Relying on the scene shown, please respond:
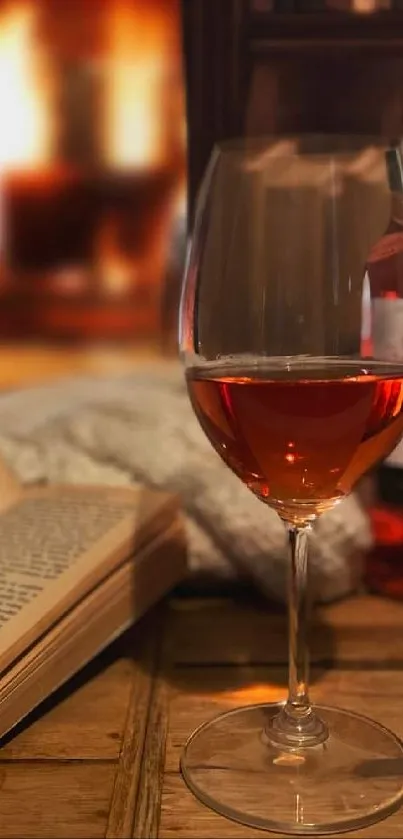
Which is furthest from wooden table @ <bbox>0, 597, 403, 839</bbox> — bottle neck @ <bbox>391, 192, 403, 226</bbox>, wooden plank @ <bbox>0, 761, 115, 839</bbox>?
bottle neck @ <bbox>391, 192, 403, 226</bbox>

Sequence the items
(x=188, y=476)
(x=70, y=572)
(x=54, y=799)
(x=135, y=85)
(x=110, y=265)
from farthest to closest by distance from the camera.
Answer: (x=110, y=265)
(x=135, y=85)
(x=188, y=476)
(x=70, y=572)
(x=54, y=799)

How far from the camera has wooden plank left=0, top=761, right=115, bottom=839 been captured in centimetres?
39

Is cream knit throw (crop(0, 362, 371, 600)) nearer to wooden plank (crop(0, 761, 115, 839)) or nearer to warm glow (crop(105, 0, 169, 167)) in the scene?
wooden plank (crop(0, 761, 115, 839))

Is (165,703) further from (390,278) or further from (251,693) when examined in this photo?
(390,278)

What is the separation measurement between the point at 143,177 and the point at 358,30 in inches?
111

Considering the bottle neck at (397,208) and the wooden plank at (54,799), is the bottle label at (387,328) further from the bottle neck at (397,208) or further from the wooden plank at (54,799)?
the wooden plank at (54,799)

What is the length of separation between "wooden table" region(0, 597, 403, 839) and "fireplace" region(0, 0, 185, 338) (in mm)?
2910

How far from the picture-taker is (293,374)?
458 millimetres

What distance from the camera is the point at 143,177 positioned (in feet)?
11.3

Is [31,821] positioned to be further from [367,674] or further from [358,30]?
[358,30]

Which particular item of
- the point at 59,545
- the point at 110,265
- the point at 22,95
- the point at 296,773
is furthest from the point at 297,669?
the point at 22,95

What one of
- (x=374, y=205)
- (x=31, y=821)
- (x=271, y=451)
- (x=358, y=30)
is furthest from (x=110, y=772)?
(x=358, y=30)

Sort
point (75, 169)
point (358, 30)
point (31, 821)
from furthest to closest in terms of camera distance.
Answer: point (75, 169) < point (358, 30) < point (31, 821)

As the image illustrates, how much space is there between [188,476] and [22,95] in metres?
3.03
